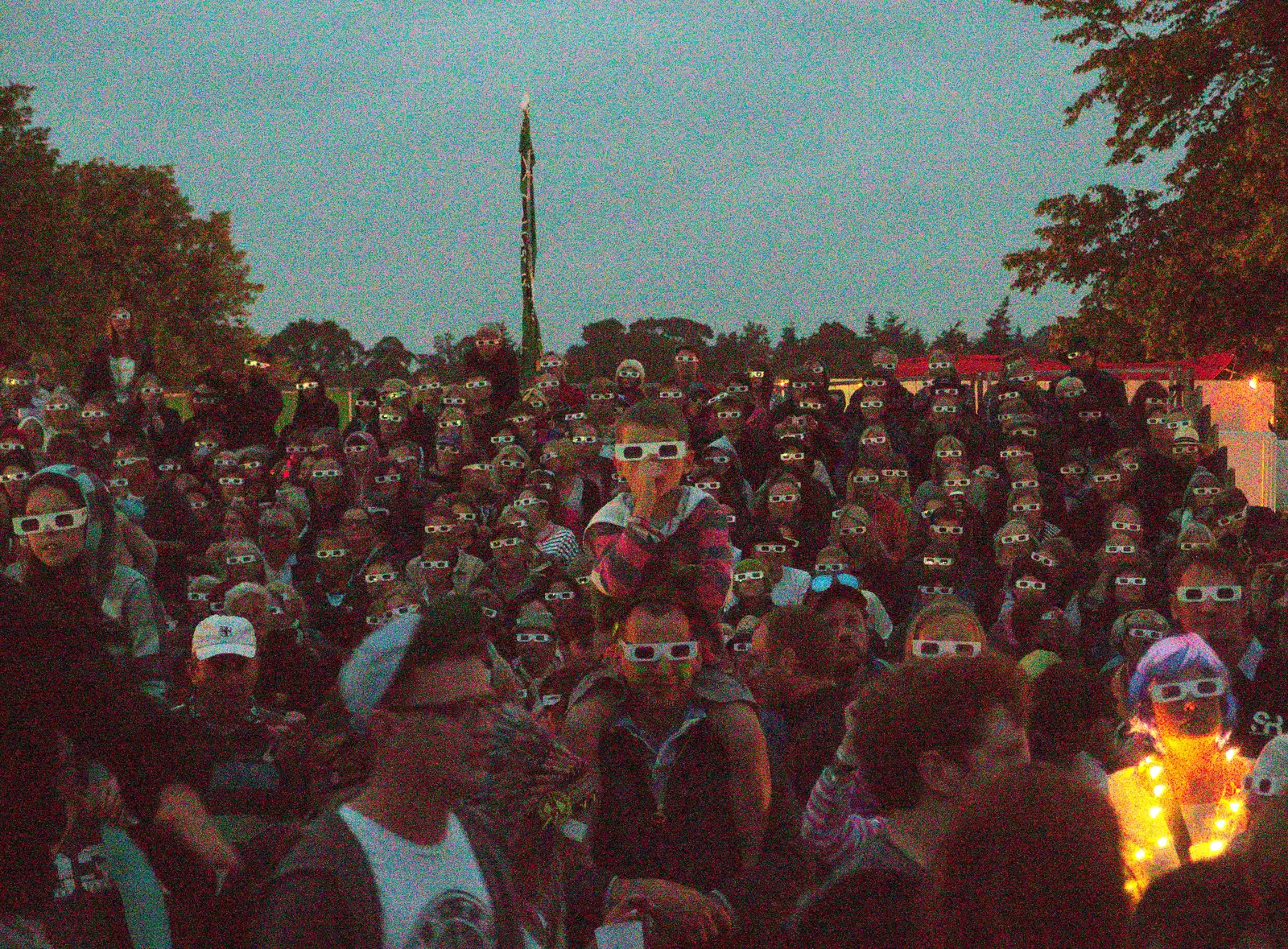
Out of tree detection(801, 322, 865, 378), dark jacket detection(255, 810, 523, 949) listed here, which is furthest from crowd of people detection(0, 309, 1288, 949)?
tree detection(801, 322, 865, 378)

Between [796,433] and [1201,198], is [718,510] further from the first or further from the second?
[1201,198]

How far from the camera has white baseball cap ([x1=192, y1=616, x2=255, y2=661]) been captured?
559 cm

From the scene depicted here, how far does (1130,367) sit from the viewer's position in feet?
84.5

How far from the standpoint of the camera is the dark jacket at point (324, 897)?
83.8 inches

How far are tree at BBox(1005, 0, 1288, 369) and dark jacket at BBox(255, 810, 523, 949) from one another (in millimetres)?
16684

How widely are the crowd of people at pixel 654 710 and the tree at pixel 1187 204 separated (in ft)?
25.3

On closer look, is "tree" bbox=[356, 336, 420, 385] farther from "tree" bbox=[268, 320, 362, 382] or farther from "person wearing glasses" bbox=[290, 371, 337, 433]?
"tree" bbox=[268, 320, 362, 382]

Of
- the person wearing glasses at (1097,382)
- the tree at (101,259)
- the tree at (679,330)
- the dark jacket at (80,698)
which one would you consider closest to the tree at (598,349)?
the tree at (679,330)

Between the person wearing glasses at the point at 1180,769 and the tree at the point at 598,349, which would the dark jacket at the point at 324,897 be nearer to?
the person wearing glasses at the point at 1180,769

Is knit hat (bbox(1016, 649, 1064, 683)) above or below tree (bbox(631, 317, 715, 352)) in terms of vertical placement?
below

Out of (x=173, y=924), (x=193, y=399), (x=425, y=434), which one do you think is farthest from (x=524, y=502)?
(x=173, y=924)

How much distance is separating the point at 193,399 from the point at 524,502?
4704 millimetres

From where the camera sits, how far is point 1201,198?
61.0 feet

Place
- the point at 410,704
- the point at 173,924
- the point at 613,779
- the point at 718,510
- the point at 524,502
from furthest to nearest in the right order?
the point at 524,502 < the point at 718,510 < the point at 613,779 < the point at 173,924 < the point at 410,704
